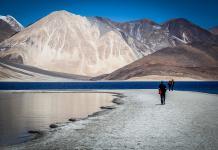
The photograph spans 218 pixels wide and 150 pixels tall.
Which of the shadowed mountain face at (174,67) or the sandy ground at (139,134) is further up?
the shadowed mountain face at (174,67)

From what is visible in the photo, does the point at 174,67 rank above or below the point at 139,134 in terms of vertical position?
above

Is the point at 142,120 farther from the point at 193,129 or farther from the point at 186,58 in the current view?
the point at 186,58

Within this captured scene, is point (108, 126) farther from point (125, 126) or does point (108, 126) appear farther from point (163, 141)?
point (163, 141)

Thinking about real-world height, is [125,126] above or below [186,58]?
below

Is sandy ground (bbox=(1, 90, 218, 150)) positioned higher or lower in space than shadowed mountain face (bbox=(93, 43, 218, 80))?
lower

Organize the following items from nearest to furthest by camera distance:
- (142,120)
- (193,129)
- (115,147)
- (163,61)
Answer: (115,147), (193,129), (142,120), (163,61)

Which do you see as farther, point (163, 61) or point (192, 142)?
point (163, 61)

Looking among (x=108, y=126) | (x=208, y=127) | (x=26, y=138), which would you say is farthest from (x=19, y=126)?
(x=208, y=127)

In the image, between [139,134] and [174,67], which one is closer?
[139,134]

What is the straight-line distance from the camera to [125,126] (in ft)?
60.1

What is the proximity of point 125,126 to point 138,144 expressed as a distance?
456cm

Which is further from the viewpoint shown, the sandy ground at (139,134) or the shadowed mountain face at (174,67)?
the shadowed mountain face at (174,67)

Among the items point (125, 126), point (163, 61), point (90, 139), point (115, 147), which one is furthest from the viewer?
point (163, 61)

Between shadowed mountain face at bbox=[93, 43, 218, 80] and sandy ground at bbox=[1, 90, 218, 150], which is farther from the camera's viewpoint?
shadowed mountain face at bbox=[93, 43, 218, 80]
